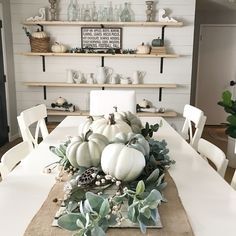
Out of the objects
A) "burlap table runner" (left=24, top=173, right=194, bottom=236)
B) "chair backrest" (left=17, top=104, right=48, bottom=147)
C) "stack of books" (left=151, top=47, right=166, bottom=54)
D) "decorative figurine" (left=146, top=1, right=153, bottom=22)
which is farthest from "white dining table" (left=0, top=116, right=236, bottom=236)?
"decorative figurine" (left=146, top=1, right=153, bottom=22)

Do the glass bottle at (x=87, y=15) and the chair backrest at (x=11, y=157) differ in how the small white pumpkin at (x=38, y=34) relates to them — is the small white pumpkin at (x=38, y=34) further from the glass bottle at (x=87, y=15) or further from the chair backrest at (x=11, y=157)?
the chair backrest at (x=11, y=157)

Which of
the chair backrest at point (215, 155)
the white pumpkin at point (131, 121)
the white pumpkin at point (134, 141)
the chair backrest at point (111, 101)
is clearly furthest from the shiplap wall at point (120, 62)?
the white pumpkin at point (134, 141)

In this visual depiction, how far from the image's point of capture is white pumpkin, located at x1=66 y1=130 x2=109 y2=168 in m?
1.15

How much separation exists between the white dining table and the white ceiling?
3.71 m

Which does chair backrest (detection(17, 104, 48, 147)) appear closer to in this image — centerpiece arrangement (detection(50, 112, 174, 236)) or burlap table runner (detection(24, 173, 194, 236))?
centerpiece arrangement (detection(50, 112, 174, 236))

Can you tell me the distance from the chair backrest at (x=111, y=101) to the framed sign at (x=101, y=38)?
5.58ft

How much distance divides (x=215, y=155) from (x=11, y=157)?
1075 mm

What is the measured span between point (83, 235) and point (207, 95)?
5.43 metres

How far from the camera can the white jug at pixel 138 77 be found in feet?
14.1

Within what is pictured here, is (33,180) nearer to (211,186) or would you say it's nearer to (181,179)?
(181,179)

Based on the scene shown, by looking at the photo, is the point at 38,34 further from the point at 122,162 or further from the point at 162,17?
the point at 122,162

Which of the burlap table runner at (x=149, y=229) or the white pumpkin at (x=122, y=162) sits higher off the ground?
the white pumpkin at (x=122, y=162)

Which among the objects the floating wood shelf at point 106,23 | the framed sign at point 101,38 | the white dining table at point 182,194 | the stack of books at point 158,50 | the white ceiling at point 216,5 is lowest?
the white dining table at point 182,194

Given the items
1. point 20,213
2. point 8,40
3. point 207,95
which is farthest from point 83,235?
point 207,95
